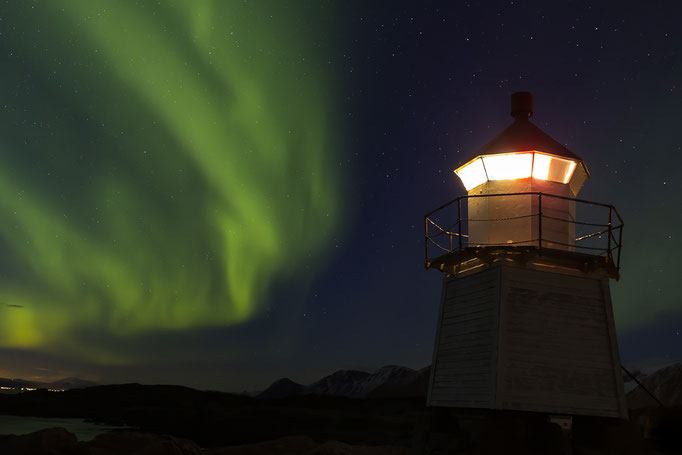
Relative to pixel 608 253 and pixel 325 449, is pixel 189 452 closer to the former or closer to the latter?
pixel 325 449

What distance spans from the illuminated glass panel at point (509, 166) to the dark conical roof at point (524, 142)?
175mm

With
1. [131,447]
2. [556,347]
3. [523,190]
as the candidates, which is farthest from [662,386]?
[523,190]

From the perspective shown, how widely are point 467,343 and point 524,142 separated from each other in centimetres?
534

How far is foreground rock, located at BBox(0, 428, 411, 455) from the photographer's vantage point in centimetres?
2761

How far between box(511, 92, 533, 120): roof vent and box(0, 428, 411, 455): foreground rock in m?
15.0

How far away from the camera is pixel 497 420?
15516mm

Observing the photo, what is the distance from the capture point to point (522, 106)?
18500 millimetres

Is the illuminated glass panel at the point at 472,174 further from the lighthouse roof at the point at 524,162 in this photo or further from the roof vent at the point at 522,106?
the roof vent at the point at 522,106

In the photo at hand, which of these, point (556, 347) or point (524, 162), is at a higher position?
point (524, 162)

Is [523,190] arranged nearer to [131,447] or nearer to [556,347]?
[556,347]

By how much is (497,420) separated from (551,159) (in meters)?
6.53

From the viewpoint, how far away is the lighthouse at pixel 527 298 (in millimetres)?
15172

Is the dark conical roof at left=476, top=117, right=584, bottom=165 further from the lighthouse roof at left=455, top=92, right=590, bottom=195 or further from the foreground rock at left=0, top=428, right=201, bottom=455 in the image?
the foreground rock at left=0, top=428, right=201, bottom=455

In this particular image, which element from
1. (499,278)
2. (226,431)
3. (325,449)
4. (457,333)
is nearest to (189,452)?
(325,449)
